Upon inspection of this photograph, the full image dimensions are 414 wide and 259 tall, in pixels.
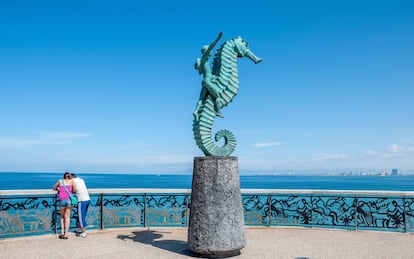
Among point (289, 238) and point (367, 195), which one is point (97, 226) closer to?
point (289, 238)

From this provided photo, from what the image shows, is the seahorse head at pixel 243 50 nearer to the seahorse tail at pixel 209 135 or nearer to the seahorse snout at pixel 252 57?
the seahorse snout at pixel 252 57

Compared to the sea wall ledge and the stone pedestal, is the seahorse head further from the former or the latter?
the sea wall ledge

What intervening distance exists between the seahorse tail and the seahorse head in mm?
1347

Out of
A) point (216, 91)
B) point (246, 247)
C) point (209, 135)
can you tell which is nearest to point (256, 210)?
point (246, 247)

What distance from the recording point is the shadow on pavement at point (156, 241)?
723cm

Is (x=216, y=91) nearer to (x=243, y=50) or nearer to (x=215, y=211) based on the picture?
(x=243, y=50)

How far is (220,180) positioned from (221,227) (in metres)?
0.89

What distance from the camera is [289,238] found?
8398 mm

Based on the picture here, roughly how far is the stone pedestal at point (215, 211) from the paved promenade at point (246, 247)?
335 millimetres

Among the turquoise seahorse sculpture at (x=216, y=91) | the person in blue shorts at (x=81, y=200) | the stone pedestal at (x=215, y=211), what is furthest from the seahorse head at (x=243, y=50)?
the person in blue shorts at (x=81, y=200)

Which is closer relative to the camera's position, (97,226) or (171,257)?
(171,257)

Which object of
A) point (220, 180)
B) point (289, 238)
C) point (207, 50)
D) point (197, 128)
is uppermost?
point (207, 50)

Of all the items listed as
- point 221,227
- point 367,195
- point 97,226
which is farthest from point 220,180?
point 367,195

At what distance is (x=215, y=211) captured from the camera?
6.69 meters
